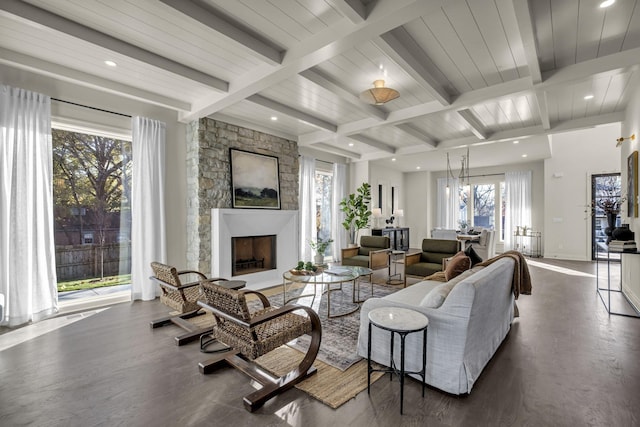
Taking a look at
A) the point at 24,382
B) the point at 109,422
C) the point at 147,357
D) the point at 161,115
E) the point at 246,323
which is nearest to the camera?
the point at 109,422

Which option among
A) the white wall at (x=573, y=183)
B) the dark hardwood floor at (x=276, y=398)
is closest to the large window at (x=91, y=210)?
the dark hardwood floor at (x=276, y=398)

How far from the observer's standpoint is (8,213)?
130 inches

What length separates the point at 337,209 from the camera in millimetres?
7734

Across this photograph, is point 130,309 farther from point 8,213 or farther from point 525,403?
point 525,403

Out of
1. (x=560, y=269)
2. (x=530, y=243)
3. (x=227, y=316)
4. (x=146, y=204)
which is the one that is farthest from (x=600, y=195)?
(x=146, y=204)

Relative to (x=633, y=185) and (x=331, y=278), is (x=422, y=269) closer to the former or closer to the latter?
(x=331, y=278)

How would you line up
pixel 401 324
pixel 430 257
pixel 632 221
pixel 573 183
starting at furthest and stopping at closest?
pixel 573 183 < pixel 430 257 < pixel 632 221 < pixel 401 324

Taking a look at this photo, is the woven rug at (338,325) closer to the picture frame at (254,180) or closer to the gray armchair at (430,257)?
the gray armchair at (430,257)

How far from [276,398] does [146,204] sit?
11.4ft

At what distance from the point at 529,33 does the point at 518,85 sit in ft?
4.17

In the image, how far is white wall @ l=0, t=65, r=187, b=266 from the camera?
3568 mm

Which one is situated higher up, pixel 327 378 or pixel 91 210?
pixel 91 210

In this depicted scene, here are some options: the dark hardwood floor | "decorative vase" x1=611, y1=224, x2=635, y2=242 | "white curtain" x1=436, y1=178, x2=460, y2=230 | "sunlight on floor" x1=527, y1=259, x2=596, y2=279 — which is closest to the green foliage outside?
the dark hardwood floor

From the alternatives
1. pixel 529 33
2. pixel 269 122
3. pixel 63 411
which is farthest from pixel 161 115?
pixel 529 33
